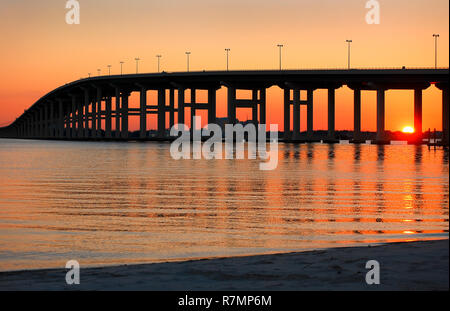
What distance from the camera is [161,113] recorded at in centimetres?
17525

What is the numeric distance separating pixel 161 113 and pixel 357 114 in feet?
166

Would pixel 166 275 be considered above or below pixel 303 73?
below

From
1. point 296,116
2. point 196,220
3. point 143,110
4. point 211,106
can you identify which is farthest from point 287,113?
point 196,220

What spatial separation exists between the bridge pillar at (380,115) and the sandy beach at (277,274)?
446 feet

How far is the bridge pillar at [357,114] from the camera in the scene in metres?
148

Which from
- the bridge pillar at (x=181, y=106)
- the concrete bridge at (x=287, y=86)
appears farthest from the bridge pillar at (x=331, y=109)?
the bridge pillar at (x=181, y=106)

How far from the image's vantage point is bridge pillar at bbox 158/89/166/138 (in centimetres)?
17525

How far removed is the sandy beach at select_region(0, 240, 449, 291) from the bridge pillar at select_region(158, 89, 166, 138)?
165m

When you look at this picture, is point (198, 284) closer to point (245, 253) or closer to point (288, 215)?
point (245, 253)

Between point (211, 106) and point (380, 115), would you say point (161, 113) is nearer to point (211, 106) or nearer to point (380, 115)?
point (211, 106)

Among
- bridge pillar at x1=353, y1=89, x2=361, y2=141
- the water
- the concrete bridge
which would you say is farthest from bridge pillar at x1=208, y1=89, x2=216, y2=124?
the water
